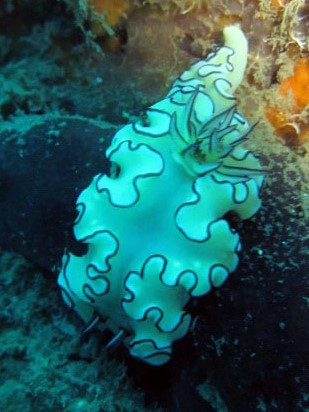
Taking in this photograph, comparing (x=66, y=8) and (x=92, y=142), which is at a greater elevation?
(x=66, y=8)

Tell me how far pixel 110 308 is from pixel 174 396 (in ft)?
2.33

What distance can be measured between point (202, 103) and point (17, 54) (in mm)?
2362

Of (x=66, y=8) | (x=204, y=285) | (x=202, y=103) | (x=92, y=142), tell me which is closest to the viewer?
(x=204, y=285)

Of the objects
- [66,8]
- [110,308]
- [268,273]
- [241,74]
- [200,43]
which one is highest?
[66,8]

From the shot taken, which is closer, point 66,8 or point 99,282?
point 99,282

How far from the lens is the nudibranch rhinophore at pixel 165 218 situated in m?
2.55

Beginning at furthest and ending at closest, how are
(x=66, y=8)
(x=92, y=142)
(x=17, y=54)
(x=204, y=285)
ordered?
1. (x=17, y=54)
2. (x=66, y=8)
3. (x=92, y=142)
4. (x=204, y=285)

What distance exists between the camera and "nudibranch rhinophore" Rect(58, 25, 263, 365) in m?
2.55

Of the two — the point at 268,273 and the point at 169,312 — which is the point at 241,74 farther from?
the point at 169,312

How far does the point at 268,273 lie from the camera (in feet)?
8.68

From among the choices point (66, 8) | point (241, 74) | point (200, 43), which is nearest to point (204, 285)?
point (241, 74)

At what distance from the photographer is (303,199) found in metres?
2.85

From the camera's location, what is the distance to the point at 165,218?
8.66 feet

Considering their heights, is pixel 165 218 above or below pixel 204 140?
below
